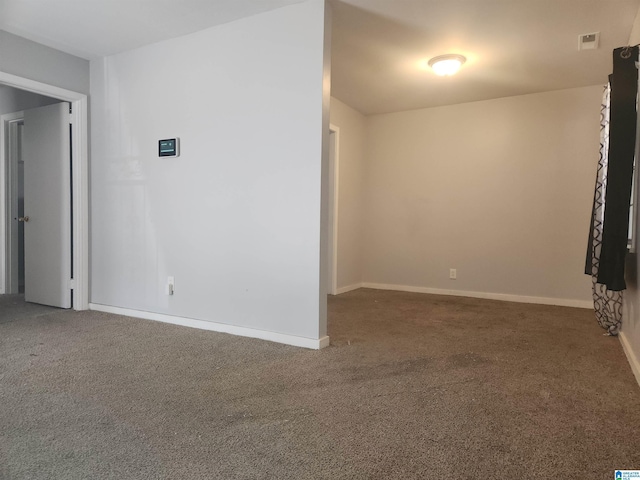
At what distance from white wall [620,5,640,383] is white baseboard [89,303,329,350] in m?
1.87

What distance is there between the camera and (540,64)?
380cm

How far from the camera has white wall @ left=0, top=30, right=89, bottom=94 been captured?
10.6ft

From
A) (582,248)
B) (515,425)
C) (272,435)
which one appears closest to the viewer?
(272,435)

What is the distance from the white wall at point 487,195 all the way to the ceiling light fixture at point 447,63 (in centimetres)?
146

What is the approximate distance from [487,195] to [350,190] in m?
1.68

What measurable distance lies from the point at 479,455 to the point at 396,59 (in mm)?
3265

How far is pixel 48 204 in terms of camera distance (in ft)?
13.0

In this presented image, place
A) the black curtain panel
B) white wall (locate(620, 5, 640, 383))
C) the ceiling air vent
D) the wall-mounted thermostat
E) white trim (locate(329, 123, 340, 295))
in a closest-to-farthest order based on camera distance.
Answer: white wall (locate(620, 5, 640, 383)) < the black curtain panel < the ceiling air vent < the wall-mounted thermostat < white trim (locate(329, 123, 340, 295))

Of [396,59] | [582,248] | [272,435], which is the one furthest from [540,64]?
[272,435]

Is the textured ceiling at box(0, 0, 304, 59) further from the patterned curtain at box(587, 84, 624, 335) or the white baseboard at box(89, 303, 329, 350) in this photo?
the patterned curtain at box(587, 84, 624, 335)

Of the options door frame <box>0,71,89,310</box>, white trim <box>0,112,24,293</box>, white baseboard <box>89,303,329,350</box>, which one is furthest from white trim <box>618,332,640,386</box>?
white trim <box>0,112,24,293</box>

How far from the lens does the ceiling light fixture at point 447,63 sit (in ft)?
11.8

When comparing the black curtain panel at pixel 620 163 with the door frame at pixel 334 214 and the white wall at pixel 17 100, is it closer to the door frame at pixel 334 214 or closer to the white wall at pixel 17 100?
the door frame at pixel 334 214

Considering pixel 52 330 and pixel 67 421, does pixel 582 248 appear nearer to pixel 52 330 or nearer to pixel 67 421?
pixel 67 421
